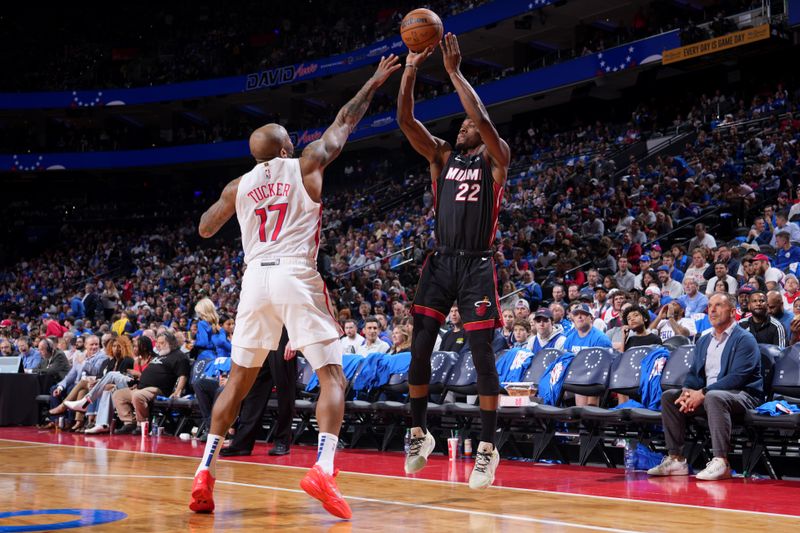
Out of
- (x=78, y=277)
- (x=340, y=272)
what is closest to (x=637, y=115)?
(x=340, y=272)

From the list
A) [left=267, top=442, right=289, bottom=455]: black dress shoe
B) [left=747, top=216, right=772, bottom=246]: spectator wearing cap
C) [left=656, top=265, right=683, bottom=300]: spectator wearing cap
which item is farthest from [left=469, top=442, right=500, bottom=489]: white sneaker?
[left=747, top=216, right=772, bottom=246]: spectator wearing cap

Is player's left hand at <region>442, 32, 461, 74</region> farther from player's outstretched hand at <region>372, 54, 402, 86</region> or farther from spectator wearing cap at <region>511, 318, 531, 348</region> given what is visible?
spectator wearing cap at <region>511, 318, 531, 348</region>

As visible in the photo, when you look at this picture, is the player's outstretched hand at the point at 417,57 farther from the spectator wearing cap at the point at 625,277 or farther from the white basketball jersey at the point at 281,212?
the spectator wearing cap at the point at 625,277

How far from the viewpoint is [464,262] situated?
5.15 m

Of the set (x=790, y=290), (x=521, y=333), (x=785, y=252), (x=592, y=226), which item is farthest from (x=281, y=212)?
(x=592, y=226)

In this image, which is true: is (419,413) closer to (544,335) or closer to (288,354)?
(288,354)

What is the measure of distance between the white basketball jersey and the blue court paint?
4.58ft

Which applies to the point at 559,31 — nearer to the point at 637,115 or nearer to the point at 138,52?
the point at 637,115

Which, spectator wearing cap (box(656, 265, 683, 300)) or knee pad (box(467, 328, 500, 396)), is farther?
spectator wearing cap (box(656, 265, 683, 300))

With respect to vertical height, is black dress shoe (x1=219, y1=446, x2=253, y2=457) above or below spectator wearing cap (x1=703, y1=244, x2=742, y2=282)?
below

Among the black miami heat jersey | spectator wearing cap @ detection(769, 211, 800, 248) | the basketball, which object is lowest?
the black miami heat jersey

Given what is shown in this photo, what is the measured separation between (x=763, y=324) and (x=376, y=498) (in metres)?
4.61

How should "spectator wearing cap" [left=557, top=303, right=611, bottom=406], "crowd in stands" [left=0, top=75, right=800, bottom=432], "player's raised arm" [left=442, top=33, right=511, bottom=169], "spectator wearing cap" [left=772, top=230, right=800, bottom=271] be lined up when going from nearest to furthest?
1. "player's raised arm" [left=442, top=33, right=511, bottom=169]
2. "spectator wearing cap" [left=557, top=303, right=611, bottom=406]
3. "crowd in stands" [left=0, top=75, right=800, bottom=432]
4. "spectator wearing cap" [left=772, top=230, right=800, bottom=271]

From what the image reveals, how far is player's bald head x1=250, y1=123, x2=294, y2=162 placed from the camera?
4730 millimetres
